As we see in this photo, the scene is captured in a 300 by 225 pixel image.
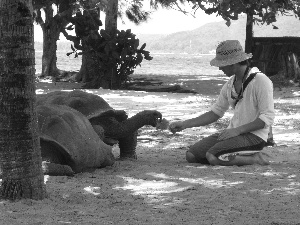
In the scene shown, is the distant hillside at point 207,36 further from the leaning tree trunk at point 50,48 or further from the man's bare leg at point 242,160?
the man's bare leg at point 242,160

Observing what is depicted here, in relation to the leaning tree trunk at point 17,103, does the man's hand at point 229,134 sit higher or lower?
lower

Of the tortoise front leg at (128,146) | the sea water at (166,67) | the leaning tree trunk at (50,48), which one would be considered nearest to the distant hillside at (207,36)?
the sea water at (166,67)

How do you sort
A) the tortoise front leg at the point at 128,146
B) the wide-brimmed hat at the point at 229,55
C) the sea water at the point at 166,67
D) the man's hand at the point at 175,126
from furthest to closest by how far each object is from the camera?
1. the sea water at the point at 166,67
2. the tortoise front leg at the point at 128,146
3. the man's hand at the point at 175,126
4. the wide-brimmed hat at the point at 229,55

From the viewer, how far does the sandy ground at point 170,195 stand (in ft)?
13.1

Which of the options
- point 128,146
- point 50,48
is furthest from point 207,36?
point 128,146

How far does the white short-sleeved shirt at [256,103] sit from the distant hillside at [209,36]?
11178cm

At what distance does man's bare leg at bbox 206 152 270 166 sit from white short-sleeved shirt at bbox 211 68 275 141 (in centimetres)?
19

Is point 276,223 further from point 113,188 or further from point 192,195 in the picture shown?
point 113,188

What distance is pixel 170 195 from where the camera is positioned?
4680 millimetres

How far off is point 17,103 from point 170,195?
1.27 m

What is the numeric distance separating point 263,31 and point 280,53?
4993 inches

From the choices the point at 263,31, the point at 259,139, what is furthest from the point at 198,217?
the point at 263,31

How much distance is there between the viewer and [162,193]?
4742 mm

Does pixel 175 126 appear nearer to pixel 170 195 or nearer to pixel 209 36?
pixel 170 195
